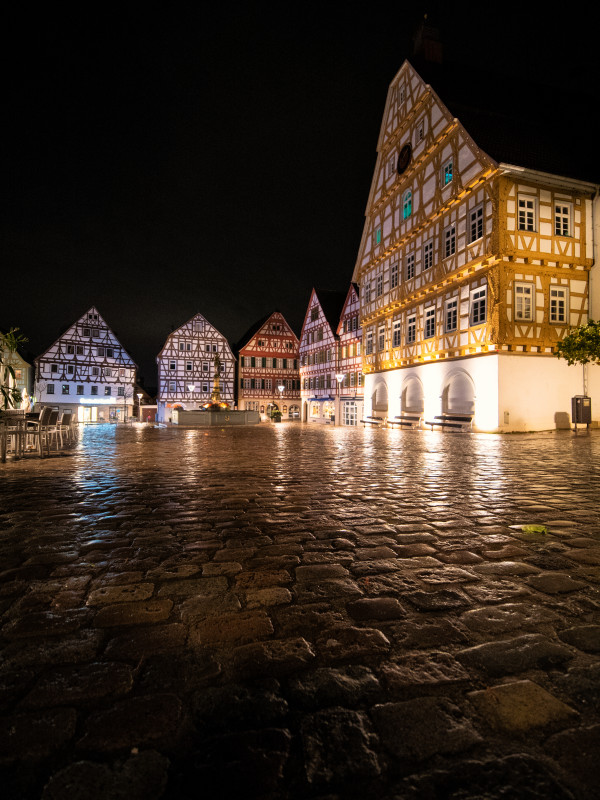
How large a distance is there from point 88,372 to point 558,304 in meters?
42.3

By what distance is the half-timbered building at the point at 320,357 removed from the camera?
39062mm

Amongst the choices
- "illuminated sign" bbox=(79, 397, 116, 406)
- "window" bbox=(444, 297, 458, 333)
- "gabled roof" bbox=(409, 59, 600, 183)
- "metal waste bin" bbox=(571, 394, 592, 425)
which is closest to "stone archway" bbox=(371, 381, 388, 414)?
"window" bbox=(444, 297, 458, 333)

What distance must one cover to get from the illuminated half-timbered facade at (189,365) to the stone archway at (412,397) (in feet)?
89.5

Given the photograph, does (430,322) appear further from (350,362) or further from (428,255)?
(350,362)

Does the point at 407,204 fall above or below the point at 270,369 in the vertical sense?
above

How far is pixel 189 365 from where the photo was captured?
48.0 meters

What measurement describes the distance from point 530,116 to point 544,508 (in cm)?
2512

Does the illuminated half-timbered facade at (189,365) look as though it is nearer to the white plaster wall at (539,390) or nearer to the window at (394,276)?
the window at (394,276)

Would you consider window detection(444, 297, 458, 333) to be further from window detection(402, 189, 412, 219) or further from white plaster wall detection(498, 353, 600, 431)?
window detection(402, 189, 412, 219)

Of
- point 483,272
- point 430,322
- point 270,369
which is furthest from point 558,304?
point 270,369

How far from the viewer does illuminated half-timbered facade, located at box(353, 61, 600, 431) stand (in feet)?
56.1

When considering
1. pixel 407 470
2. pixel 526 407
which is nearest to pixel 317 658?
pixel 407 470

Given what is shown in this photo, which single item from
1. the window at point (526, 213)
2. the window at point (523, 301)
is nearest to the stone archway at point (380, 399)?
the window at point (523, 301)

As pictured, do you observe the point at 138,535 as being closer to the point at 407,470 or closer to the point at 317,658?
the point at 317,658
